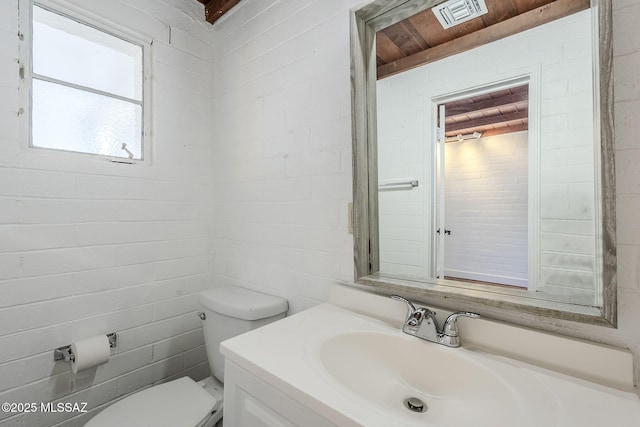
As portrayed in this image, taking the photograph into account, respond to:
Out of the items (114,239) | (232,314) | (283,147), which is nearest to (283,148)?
(283,147)

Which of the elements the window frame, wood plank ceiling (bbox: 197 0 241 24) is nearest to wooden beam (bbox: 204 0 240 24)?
wood plank ceiling (bbox: 197 0 241 24)

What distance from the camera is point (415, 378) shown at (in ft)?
2.53

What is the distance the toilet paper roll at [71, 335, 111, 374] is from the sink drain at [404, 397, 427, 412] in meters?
1.20

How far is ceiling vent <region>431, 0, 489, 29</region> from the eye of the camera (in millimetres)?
834

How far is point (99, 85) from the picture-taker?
1278 millimetres

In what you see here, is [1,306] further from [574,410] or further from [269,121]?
[574,410]

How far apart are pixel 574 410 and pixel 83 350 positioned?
5.05ft

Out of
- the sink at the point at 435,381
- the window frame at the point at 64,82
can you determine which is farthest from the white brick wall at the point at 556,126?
the window frame at the point at 64,82

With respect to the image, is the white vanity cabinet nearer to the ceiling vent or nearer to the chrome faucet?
the chrome faucet

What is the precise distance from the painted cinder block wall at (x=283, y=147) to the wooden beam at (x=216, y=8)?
0.04 m

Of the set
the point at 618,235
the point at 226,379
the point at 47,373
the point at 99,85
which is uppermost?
the point at 99,85

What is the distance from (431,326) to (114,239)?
1354 millimetres

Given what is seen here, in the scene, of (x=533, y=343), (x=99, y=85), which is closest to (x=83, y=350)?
(x=99, y=85)

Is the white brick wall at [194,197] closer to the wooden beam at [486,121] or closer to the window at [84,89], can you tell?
the window at [84,89]
